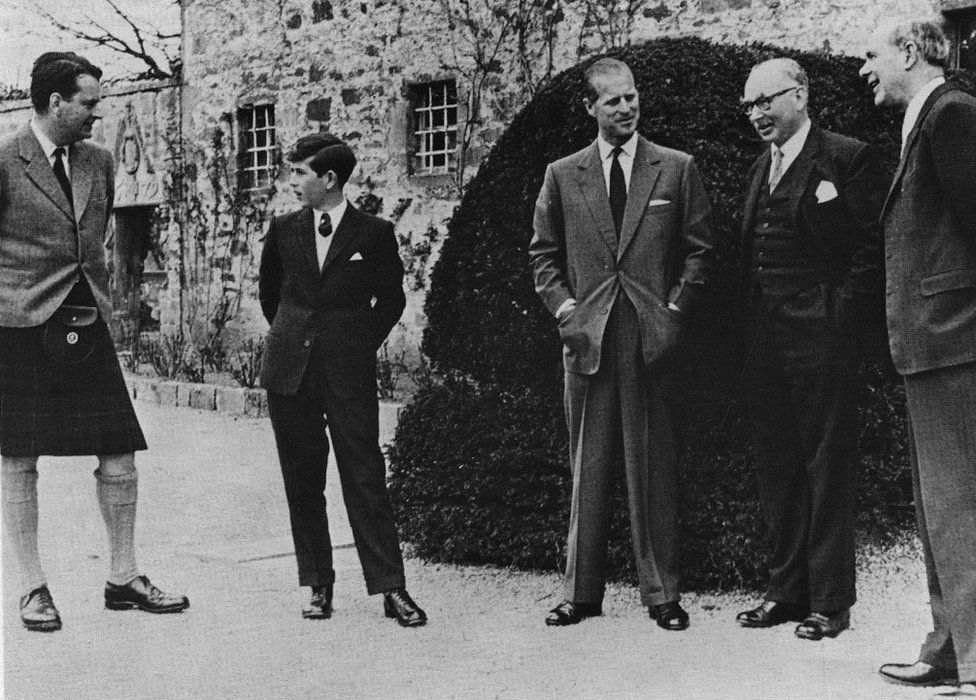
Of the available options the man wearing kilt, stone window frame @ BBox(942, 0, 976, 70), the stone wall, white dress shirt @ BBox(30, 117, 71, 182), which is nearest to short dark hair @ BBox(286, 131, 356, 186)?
the man wearing kilt

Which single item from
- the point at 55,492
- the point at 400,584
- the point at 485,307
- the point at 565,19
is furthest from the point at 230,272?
the point at 400,584

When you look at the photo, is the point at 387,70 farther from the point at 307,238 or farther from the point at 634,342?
the point at 634,342

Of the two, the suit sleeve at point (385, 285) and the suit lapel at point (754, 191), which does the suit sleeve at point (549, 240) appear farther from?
the suit lapel at point (754, 191)

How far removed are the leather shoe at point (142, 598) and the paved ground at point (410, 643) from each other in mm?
56

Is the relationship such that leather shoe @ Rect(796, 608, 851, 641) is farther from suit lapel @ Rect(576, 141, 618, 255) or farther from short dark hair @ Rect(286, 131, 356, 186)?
short dark hair @ Rect(286, 131, 356, 186)

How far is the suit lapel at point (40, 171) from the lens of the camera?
4.40m

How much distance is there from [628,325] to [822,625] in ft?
3.89

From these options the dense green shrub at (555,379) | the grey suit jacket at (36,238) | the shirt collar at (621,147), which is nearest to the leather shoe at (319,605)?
the dense green shrub at (555,379)

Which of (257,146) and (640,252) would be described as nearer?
(640,252)

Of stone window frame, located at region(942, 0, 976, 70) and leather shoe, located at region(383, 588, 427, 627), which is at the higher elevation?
stone window frame, located at region(942, 0, 976, 70)

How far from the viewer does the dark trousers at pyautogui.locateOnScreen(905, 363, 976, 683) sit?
3.48m

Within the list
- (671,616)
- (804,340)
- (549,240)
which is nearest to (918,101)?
(804,340)

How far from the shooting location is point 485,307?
518 cm

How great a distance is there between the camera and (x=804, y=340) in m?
4.19
